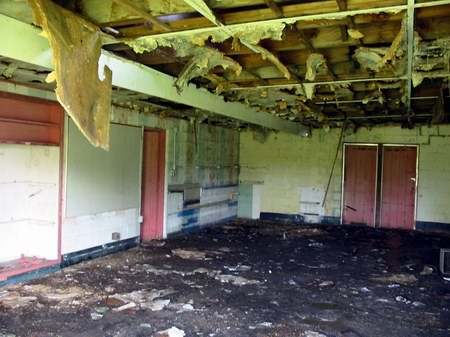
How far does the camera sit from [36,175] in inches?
204

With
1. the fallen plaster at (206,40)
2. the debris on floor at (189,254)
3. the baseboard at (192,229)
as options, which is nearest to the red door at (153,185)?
the baseboard at (192,229)

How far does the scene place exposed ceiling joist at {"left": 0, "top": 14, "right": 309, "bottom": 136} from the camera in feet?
9.86

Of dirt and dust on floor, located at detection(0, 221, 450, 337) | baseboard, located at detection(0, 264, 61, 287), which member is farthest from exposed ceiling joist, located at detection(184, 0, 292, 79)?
baseboard, located at detection(0, 264, 61, 287)

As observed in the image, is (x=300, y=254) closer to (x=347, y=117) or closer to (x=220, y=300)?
(x=220, y=300)

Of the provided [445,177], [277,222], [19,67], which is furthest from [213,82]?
[445,177]

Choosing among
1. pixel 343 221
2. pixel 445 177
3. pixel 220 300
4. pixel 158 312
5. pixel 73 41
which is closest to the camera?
pixel 73 41

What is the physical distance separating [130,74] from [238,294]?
2560 mm

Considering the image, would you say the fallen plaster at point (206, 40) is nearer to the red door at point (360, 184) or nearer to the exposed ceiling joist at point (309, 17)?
the exposed ceiling joist at point (309, 17)

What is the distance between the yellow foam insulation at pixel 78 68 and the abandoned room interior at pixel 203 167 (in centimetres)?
2

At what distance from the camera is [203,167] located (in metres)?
8.79

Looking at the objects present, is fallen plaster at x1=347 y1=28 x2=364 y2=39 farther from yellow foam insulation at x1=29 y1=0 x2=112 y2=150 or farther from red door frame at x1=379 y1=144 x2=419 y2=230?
red door frame at x1=379 y1=144 x2=419 y2=230

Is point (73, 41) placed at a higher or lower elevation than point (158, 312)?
higher

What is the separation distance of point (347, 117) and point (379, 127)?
1.59 m

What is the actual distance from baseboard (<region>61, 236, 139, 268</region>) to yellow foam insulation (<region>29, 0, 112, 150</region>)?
2.94 m
